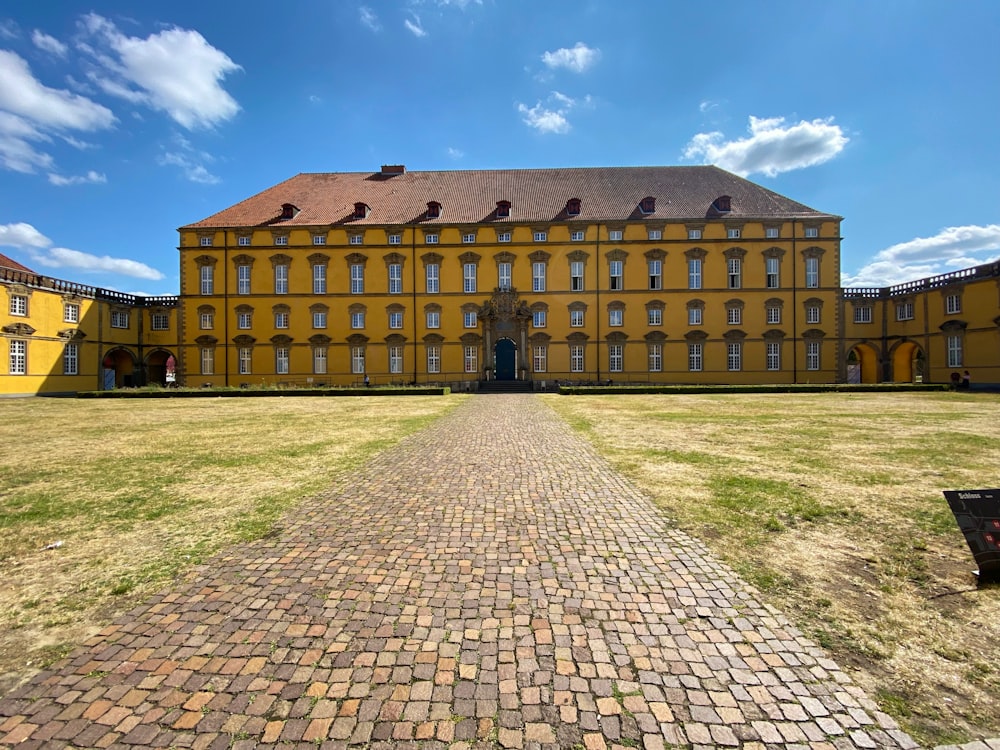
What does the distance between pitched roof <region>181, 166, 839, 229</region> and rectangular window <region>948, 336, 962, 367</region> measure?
12908 millimetres

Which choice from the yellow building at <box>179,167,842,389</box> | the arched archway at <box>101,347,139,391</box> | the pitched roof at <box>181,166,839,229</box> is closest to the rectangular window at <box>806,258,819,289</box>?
the yellow building at <box>179,167,842,389</box>

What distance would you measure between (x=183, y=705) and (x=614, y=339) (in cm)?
3799

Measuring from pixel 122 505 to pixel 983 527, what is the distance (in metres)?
9.19

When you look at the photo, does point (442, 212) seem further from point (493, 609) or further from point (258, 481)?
point (493, 609)

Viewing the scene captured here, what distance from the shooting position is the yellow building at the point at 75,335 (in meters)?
31.1

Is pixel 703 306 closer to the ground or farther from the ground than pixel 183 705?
farther from the ground

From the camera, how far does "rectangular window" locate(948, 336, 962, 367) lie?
33531 millimetres

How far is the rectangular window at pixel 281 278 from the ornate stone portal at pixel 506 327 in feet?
54.3

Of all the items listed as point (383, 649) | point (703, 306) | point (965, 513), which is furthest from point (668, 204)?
point (383, 649)

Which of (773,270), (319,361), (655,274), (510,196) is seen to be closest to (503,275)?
(510,196)

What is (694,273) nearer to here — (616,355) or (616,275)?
(616,275)

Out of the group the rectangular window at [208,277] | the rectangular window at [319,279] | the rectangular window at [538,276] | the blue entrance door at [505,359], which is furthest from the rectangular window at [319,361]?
the rectangular window at [538,276]

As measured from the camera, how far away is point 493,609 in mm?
3557

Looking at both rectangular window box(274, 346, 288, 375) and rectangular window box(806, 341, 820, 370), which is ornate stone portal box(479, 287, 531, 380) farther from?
rectangular window box(806, 341, 820, 370)
